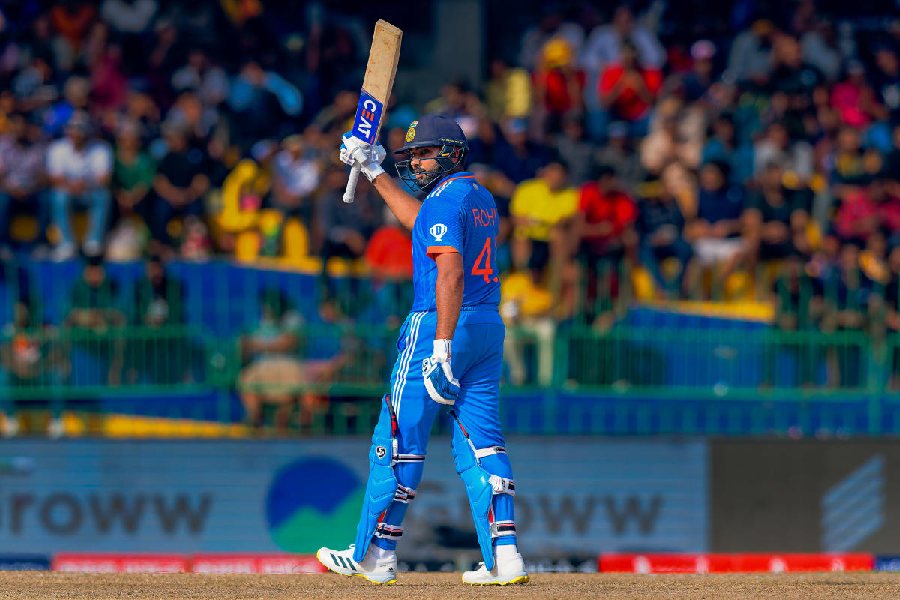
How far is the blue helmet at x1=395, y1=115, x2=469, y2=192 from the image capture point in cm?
870

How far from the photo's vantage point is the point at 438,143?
28.5 feet

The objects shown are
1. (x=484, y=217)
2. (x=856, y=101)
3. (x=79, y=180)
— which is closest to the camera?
(x=484, y=217)

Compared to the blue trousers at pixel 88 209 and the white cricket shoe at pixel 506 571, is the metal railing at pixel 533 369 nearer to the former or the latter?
the blue trousers at pixel 88 209

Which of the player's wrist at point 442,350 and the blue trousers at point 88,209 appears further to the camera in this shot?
the blue trousers at point 88,209

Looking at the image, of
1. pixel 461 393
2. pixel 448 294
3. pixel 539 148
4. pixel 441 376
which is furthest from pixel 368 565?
pixel 539 148

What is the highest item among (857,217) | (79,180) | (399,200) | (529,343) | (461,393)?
(79,180)

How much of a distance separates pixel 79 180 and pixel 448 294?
31.7 feet

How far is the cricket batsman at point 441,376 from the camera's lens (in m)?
8.51

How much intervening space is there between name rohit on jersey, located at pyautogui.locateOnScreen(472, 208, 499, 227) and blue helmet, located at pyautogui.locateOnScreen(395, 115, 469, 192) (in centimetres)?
32

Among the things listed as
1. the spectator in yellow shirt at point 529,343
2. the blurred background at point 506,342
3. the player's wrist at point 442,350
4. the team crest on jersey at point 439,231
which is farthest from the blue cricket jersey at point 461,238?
the spectator in yellow shirt at point 529,343

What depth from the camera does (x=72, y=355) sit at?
1455 cm

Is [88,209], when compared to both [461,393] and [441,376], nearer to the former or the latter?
[461,393]

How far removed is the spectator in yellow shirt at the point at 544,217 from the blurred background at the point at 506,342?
0.03 metres

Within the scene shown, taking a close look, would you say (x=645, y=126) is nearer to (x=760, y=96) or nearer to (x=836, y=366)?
(x=760, y=96)
